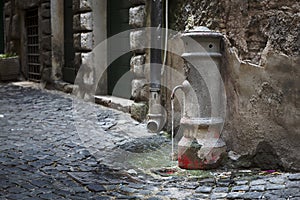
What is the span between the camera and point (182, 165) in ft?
13.4

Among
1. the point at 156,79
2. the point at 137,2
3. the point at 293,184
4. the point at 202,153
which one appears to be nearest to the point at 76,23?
the point at 137,2

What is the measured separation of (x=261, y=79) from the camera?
3.82 m

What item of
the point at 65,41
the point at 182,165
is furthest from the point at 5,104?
the point at 182,165

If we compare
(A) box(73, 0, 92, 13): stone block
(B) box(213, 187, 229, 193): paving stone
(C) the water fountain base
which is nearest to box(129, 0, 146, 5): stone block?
(A) box(73, 0, 92, 13): stone block

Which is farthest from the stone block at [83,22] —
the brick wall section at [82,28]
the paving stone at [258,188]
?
the paving stone at [258,188]

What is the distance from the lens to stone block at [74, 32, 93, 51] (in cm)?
758

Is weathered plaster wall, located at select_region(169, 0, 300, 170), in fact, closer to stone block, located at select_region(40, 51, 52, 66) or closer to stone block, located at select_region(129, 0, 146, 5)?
stone block, located at select_region(129, 0, 146, 5)

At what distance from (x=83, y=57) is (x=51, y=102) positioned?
914mm

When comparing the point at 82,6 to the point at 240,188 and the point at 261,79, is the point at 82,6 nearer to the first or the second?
the point at 261,79

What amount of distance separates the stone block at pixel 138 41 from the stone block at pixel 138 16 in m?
0.10

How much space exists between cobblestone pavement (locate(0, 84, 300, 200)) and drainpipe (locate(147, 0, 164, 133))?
0.82 ft

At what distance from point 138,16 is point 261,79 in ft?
8.46

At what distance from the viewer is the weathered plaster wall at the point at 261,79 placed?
3.61 m

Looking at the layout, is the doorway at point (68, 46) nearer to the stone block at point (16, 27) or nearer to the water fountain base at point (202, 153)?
the stone block at point (16, 27)
